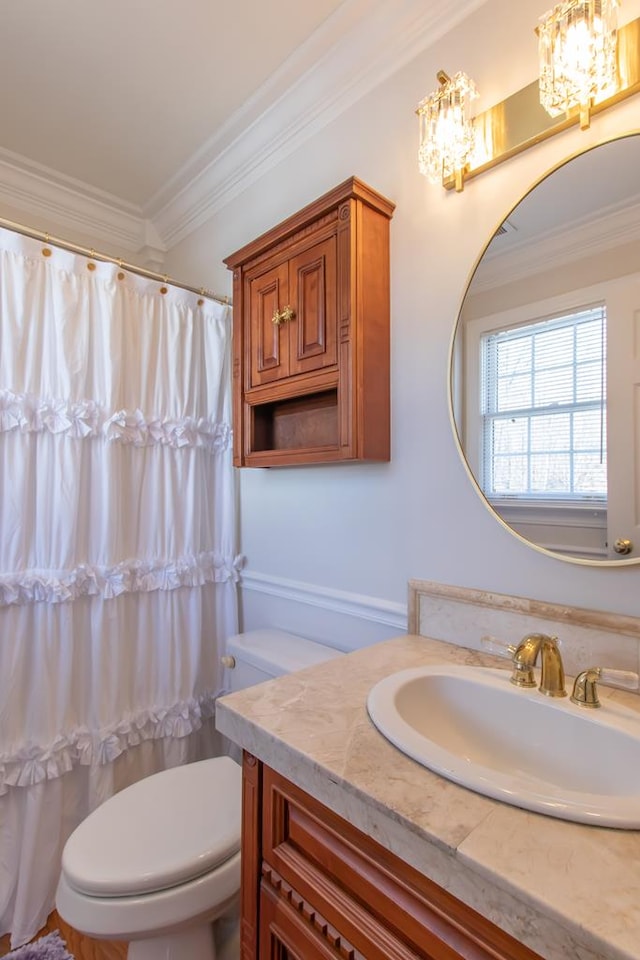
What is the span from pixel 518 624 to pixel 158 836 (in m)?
0.96

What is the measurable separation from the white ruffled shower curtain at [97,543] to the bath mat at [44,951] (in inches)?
2.1

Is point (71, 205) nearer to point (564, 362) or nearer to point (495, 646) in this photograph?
point (564, 362)

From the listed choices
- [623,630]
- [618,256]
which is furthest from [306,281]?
[623,630]

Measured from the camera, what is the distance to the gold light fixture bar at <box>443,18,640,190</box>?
94 centimetres

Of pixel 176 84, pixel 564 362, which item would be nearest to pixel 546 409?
pixel 564 362

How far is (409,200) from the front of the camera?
132 cm

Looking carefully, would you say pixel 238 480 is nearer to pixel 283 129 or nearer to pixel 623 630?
pixel 283 129

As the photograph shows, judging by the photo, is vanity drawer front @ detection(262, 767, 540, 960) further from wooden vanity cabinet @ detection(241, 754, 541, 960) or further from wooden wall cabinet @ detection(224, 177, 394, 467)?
wooden wall cabinet @ detection(224, 177, 394, 467)

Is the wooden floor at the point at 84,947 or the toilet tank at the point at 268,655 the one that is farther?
the toilet tank at the point at 268,655

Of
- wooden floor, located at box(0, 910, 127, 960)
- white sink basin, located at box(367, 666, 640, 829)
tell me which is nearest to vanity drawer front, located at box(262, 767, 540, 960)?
white sink basin, located at box(367, 666, 640, 829)

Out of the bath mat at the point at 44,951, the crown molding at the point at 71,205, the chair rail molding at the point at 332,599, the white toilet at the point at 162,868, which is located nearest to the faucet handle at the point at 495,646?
the chair rail molding at the point at 332,599

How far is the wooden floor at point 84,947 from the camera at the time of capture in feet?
4.30

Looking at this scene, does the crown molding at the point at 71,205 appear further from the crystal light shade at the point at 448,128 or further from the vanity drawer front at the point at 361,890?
the vanity drawer front at the point at 361,890

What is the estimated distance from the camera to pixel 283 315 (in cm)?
147
